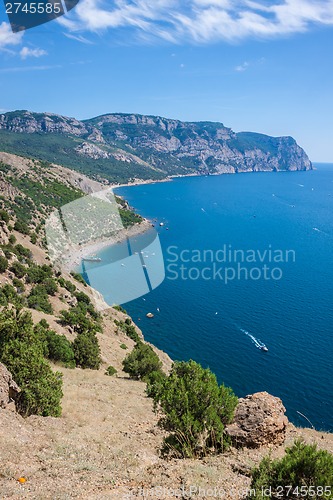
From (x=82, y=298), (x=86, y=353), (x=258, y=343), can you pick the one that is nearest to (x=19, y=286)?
(x=82, y=298)

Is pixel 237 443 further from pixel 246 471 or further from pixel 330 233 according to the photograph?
pixel 330 233

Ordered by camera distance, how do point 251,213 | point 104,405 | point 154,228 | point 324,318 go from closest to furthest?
point 104,405 → point 324,318 → point 154,228 → point 251,213

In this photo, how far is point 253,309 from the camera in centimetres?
6912

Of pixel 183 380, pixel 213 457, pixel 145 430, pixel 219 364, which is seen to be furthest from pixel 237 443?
pixel 219 364

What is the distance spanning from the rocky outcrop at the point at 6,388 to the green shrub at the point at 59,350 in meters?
12.9

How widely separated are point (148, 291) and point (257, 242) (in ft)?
169

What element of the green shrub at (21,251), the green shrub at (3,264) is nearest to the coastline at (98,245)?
the green shrub at (21,251)

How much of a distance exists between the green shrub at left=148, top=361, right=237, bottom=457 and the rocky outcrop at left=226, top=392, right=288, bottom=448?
1.36 feet

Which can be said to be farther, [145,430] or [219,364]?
[219,364]

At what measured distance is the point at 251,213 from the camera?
170 m

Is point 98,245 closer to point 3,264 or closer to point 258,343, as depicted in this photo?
point 3,264

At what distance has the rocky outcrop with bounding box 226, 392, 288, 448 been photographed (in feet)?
42.3

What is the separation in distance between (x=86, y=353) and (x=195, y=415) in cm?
2025

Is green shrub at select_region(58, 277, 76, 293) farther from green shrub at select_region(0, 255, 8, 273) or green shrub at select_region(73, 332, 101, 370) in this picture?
green shrub at select_region(73, 332, 101, 370)
